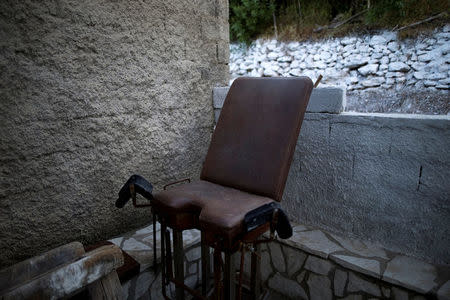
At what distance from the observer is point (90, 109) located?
2.08 meters

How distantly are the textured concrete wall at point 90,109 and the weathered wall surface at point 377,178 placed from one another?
1.15 meters

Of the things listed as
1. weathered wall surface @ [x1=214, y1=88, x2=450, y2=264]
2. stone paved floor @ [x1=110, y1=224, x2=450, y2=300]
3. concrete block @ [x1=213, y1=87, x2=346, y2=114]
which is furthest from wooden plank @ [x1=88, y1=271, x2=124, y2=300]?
concrete block @ [x1=213, y1=87, x2=346, y2=114]

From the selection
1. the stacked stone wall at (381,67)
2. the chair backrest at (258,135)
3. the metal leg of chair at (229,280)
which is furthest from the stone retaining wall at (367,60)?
the metal leg of chair at (229,280)

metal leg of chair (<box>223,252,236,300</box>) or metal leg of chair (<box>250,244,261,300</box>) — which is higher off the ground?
metal leg of chair (<box>223,252,236,300</box>)

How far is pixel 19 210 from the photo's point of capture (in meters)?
1.84

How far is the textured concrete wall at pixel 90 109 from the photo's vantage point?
5.82 ft

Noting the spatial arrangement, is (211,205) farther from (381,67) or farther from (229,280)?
(381,67)

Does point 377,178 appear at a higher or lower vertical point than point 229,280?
higher

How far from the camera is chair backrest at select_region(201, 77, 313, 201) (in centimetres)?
163

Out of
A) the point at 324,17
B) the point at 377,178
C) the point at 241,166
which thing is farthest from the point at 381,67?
the point at 241,166

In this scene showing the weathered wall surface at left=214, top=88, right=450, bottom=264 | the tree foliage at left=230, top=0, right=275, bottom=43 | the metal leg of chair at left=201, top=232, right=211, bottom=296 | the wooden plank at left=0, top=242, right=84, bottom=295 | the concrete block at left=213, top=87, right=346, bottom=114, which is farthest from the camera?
the tree foliage at left=230, top=0, right=275, bottom=43

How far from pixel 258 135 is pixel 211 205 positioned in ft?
1.77

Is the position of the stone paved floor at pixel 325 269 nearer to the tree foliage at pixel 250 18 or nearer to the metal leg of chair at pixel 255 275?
the metal leg of chair at pixel 255 275

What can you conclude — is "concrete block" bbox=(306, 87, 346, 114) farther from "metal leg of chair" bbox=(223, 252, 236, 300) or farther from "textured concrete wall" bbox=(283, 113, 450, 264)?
"metal leg of chair" bbox=(223, 252, 236, 300)
